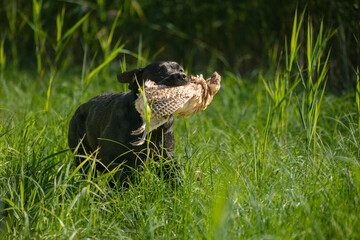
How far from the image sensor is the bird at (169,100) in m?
2.26

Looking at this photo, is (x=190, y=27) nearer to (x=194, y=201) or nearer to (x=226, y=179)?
(x=226, y=179)

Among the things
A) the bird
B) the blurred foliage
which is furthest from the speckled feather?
the blurred foliage

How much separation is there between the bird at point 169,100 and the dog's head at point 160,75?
0.17 feet

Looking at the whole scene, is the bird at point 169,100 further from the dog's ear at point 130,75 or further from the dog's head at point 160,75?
the dog's ear at point 130,75

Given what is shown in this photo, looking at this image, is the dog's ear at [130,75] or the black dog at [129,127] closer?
the black dog at [129,127]

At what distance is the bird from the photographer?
2.26 m

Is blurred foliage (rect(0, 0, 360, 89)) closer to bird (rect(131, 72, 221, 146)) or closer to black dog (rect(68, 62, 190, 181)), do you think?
black dog (rect(68, 62, 190, 181))

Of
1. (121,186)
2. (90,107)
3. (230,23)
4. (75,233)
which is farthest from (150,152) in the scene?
(230,23)

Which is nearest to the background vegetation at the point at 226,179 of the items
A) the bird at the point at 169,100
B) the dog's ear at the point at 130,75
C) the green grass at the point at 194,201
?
the green grass at the point at 194,201

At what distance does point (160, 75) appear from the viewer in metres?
2.53

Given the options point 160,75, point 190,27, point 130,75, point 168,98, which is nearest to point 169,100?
point 168,98

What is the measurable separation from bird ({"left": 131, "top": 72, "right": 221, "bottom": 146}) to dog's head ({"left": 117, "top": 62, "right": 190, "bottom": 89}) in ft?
0.17

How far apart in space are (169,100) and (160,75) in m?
0.31

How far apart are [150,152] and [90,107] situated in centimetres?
57
